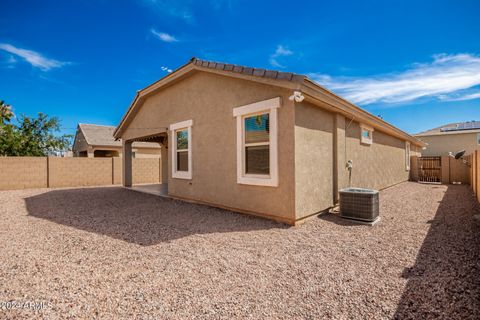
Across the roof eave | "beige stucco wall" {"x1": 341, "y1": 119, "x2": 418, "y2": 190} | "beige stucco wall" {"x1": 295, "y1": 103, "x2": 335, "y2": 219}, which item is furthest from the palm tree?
"beige stucco wall" {"x1": 341, "y1": 119, "x2": 418, "y2": 190}

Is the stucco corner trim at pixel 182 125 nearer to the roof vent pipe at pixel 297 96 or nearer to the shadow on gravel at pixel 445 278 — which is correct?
the roof vent pipe at pixel 297 96

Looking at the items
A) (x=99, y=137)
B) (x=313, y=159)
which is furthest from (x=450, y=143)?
(x=99, y=137)

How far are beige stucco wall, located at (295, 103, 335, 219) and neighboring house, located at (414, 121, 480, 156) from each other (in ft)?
76.6

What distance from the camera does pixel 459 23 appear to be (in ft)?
24.6

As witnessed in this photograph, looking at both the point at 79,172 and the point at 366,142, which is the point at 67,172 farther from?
the point at 366,142

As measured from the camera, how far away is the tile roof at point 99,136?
21312 millimetres

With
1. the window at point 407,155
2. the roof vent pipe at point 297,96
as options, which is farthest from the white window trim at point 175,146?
the window at point 407,155

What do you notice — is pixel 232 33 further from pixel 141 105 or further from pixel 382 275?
pixel 382 275

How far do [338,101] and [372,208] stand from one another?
10.4 ft

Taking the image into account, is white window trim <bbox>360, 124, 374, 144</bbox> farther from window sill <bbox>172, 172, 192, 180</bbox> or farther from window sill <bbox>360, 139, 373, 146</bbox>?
window sill <bbox>172, 172, 192, 180</bbox>

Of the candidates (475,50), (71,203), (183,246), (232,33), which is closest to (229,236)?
(183,246)

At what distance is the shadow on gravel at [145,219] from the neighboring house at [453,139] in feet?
85.5

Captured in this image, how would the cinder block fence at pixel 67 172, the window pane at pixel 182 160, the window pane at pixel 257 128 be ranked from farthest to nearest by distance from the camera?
1. the cinder block fence at pixel 67 172
2. the window pane at pixel 182 160
3. the window pane at pixel 257 128

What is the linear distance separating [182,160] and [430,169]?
17.9 metres
